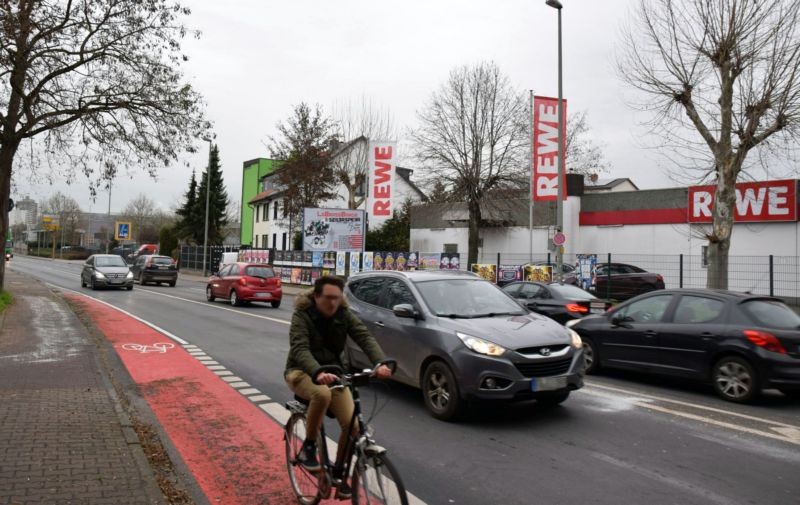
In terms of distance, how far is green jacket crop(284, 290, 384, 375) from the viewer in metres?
3.88

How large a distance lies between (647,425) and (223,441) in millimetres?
4309

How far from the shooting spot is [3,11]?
13.0m

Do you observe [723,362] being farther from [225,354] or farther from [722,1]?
[722,1]

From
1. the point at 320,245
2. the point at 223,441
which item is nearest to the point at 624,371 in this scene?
the point at 223,441

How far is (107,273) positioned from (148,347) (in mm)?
17460

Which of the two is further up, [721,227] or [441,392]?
[721,227]

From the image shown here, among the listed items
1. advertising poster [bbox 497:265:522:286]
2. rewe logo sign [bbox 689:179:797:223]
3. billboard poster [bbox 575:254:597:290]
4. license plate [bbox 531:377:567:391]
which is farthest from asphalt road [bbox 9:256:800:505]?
rewe logo sign [bbox 689:179:797:223]

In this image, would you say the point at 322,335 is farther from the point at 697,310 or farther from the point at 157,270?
the point at 157,270

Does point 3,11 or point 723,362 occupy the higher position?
point 3,11

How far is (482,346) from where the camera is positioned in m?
5.98

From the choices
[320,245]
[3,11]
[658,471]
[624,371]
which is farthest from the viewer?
[320,245]

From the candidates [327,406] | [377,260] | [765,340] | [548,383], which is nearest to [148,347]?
[548,383]

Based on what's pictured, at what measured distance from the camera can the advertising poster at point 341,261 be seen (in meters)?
31.1

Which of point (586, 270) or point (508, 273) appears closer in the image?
point (586, 270)
